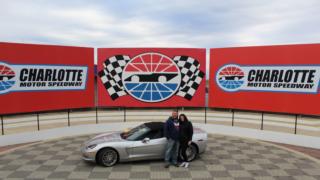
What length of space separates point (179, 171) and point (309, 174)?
11.8ft

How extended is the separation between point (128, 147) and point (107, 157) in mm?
672

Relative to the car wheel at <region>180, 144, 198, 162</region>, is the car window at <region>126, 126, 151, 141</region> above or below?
above

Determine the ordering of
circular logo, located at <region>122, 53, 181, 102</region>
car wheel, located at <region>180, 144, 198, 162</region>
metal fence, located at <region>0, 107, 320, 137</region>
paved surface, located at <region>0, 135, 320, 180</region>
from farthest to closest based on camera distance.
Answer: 1. circular logo, located at <region>122, 53, 181, 102</region>
2. metal fence, located at <region>0, 107, 320, 137</region>
3. car wheel, located at <region>180, 144, 198, 162</region>
4. paved surface, located at <region>0, 135, 320, 180</region>

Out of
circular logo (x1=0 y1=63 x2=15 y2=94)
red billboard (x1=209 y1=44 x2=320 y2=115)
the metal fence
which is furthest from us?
red billboard (x1=209 y1=44 x2=320 y2=115)

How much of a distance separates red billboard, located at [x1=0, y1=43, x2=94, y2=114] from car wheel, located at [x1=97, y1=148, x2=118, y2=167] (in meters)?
9.15

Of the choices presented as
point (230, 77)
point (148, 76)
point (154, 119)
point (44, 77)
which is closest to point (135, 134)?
point (154, 119)

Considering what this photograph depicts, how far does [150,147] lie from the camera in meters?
7.77

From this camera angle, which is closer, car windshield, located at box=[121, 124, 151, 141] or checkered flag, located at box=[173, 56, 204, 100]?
car windshield, located at box=[121, 124, 151, 141]

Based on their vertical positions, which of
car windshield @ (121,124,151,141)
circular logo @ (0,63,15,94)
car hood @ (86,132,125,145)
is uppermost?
circular logo @ (0,63,15,94)

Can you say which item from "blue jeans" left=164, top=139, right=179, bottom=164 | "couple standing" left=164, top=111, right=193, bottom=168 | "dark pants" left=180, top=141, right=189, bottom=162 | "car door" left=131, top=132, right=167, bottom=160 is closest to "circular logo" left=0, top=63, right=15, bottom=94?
"car door" left=131, top=132, right=167, bottom=160

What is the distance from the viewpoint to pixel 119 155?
25.2 feet

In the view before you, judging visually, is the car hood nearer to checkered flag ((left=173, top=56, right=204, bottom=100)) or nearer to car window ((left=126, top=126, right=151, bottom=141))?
car window ((left=126, top=126, right=151, bottom=141))

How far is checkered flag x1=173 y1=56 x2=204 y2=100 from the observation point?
16406 millimetres

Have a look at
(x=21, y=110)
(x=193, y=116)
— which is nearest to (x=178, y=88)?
(x=193, y=116)
